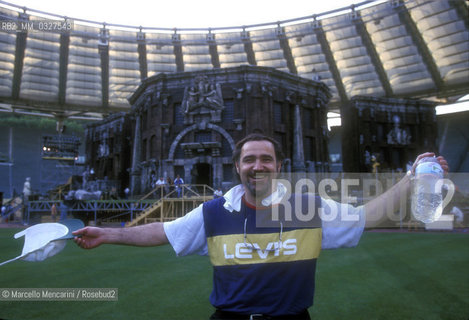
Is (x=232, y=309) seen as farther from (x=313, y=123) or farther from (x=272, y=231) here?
(x=313, y=123)

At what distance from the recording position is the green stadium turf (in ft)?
17.3

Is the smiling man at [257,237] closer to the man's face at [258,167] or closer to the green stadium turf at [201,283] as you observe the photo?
the man's face at [258,167]

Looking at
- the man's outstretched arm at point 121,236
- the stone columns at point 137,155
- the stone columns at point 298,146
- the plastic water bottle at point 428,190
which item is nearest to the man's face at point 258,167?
the man's outstretched arm at point 121,236

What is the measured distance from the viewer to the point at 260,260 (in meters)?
2.54

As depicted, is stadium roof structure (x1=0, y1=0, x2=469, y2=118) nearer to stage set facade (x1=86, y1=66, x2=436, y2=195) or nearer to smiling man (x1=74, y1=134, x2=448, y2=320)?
stage set facade (x1=86, y1=66, x2=436, y2=195)

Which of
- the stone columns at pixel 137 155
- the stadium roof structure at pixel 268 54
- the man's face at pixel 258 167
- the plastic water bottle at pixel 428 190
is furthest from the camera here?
the stadium roof structure at pixel 268 54

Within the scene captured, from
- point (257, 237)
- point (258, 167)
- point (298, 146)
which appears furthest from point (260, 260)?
point (298, 146)

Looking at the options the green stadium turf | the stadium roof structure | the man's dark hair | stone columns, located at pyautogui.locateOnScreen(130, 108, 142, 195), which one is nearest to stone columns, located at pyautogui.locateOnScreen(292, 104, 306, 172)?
the stadium roof structure

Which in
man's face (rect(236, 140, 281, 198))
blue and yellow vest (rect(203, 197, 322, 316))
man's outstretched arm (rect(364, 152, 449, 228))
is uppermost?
man's face (rect(236, 140, 281, 198))

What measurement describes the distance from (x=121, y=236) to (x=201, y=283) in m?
4.96

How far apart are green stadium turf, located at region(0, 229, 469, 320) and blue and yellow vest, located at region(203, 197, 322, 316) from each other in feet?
9.32

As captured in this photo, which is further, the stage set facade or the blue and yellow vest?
the stage set facade

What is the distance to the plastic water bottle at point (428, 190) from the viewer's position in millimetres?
2285

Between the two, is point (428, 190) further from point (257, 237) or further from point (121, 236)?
point (121, 236)
